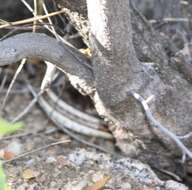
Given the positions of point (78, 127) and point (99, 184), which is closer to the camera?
point (99, 184)

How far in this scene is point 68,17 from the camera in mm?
1321

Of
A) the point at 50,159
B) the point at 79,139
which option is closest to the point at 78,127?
the point at 79,139

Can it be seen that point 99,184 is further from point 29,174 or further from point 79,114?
point 79,114

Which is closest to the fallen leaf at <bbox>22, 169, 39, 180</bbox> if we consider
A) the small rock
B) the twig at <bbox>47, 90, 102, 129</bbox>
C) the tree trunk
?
the small rock

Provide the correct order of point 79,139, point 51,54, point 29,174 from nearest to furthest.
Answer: point 51,54, point 29,174, point 79,139

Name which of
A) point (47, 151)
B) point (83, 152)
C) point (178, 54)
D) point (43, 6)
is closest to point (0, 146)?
point (47, 151)

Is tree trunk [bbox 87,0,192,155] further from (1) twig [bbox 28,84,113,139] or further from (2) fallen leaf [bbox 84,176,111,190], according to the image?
(1) twig [bbox 28,84,113,139]

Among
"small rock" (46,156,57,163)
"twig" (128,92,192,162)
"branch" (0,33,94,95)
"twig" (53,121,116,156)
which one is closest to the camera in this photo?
"branch" (0,33,94,95)

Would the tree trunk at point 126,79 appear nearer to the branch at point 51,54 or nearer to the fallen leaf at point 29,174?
the branch at point 51,54

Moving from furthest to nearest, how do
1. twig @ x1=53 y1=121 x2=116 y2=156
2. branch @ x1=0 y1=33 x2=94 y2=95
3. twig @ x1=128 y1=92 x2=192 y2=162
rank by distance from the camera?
twig @ x1=53 y1=121 x2=116 y2=156
twig @ x1=128 y1=92 x2=192 y2=162
branch @ x1=0 y1=33 x2=94 y2=95

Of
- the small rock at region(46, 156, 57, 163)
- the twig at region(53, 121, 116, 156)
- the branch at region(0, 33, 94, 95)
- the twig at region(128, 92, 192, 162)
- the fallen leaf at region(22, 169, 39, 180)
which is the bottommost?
the twig at region(53, 121, 116, 156)

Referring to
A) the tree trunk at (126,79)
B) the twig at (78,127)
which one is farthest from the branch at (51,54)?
the twig at (78,127)

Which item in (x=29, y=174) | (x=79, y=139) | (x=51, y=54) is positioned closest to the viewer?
(x=51, y=54)

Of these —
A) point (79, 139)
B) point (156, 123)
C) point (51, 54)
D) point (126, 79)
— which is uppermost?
point (51, 54)
